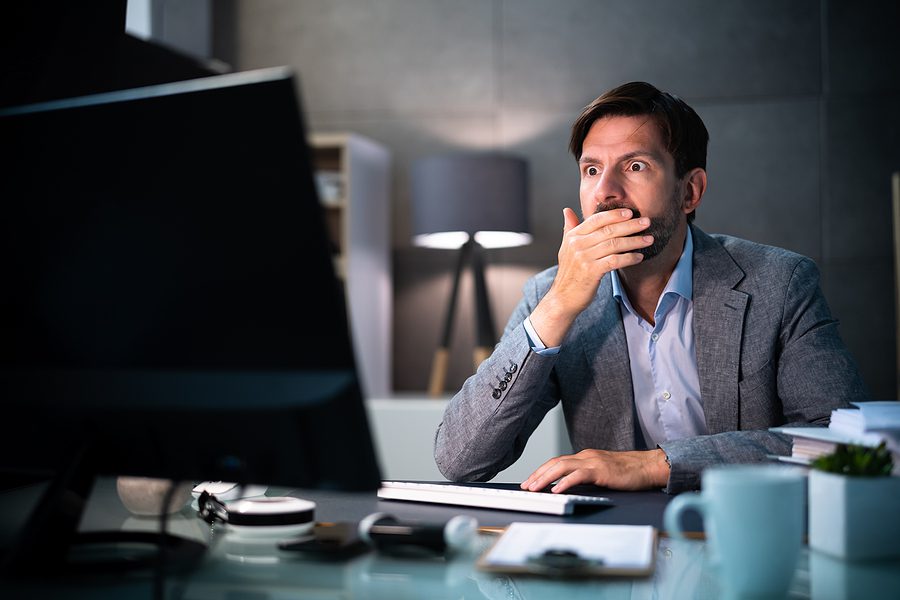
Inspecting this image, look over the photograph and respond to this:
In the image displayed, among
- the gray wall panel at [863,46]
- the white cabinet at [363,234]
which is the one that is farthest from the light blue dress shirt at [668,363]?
the gray wall panel at [863,46]

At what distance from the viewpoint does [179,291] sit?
0.79 meters

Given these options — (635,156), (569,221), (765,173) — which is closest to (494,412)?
(569,221)

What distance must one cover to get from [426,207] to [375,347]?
0.76m

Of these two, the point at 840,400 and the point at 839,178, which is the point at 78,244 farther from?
the point at 839,178

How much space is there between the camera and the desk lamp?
3473 millimetres

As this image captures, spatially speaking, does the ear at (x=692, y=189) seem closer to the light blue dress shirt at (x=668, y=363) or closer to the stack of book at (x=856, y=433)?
the light blue dress shirt at (x=668, y=363)

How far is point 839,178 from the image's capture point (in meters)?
3.80

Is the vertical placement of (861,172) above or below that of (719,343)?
above

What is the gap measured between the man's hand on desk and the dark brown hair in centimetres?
80

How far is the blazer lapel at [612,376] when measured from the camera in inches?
67.9

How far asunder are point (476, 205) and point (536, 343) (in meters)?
1.95

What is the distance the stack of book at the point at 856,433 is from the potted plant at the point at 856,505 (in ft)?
0.18

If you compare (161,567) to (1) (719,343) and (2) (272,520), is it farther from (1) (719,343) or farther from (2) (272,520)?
(1) (719,343)

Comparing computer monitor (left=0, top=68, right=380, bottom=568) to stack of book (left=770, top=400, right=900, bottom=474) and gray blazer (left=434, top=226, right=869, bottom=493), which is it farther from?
gray blazer (left=434, top=226, right=869, bottom=493)
